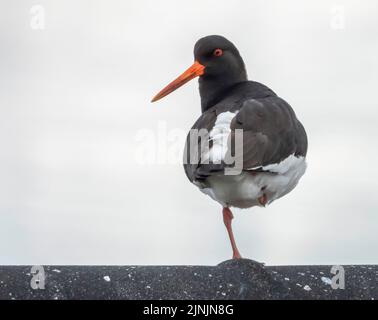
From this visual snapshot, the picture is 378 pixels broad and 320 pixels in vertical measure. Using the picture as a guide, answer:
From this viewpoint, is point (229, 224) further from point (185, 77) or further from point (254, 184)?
point (185, 77)

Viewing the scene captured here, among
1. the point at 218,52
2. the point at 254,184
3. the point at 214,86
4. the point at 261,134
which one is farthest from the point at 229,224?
the point at 218,52

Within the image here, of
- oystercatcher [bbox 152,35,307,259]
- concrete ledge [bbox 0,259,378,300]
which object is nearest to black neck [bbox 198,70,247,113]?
Answer: oystercatcher [bbox 152,35,307,259]

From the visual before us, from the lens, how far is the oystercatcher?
5461 millimetres

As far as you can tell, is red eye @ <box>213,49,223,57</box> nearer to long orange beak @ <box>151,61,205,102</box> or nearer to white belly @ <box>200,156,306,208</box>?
long orange beak @ <box>151,61,205,102</box>

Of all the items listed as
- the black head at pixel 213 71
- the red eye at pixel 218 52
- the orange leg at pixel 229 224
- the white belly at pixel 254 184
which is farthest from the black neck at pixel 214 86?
the white belly at pixel 254 184

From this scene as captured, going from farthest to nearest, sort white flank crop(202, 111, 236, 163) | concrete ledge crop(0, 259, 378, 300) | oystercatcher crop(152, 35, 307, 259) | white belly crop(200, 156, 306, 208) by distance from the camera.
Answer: white belly crop(200, 156, 306, 208) → oystercatcher crop(152, 35, 307, 259) → white flank crop(202, 111, 236, 163) → concrete ledge crop(0, 259, 378, 300)

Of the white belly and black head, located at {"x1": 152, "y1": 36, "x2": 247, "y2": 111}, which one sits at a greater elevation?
black head, located at {"x1": 152, "y1": 36, "x2": 247, "y2": 111}

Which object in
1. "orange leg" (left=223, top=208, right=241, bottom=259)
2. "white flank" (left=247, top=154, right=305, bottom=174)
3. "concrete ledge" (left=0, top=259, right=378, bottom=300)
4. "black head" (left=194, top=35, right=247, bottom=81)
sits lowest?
"concrete ledge" (left=0, top=259, right=378, bottom=300)

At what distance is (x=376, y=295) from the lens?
3635mm

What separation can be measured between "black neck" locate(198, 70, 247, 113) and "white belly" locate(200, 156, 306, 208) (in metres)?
1.56

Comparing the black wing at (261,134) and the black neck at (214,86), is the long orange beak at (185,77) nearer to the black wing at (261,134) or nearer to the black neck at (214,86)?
the black neck at (214,86)

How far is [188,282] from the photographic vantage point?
3531mm
